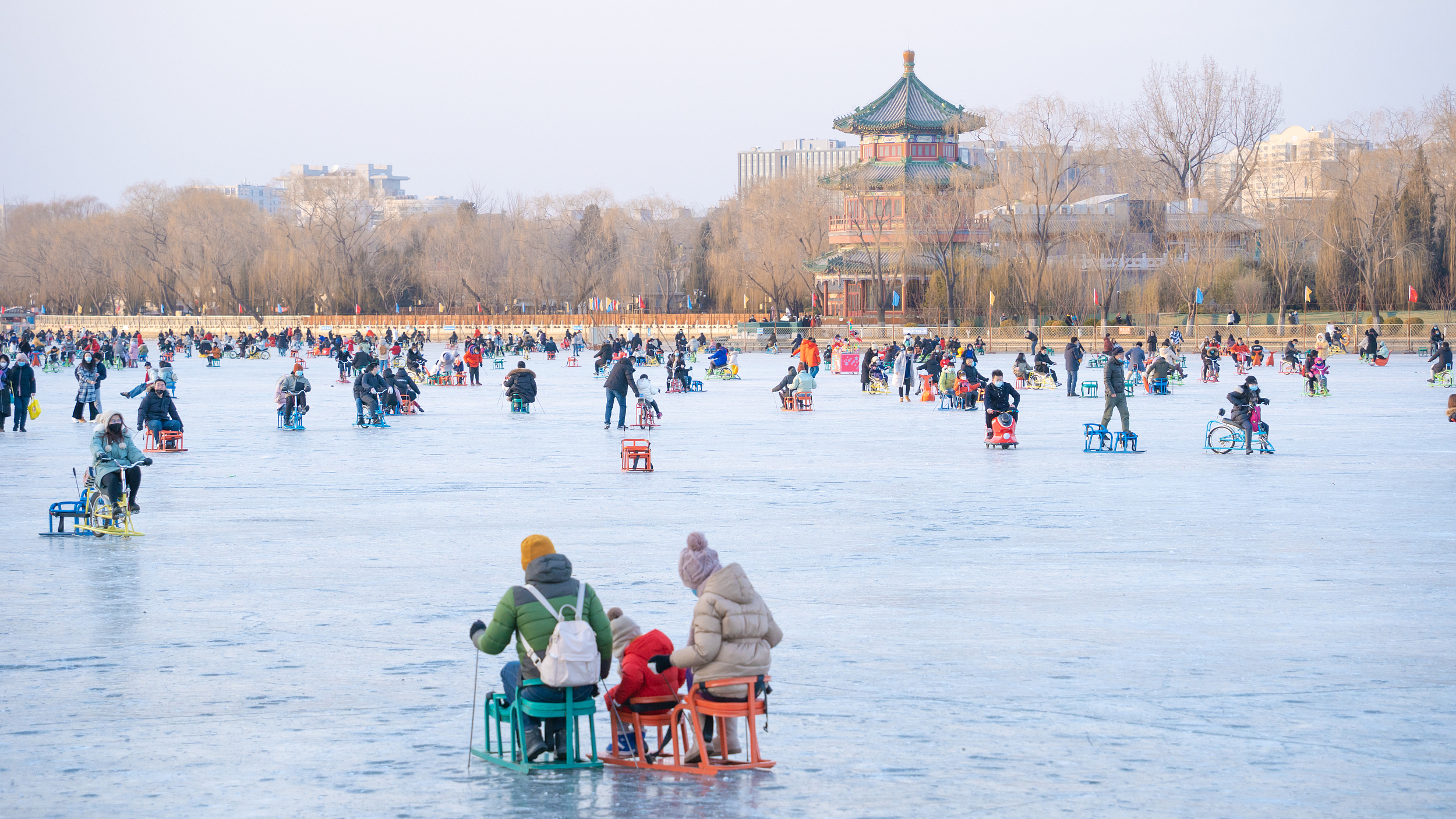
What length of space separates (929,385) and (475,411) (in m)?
8.65

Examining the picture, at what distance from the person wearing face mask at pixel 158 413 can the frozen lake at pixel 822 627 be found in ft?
3.87

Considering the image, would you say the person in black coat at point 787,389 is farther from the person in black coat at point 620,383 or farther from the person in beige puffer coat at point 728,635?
the person in beige puffer coat at point 728,635

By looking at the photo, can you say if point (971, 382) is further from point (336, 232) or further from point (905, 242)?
point (336, 232)

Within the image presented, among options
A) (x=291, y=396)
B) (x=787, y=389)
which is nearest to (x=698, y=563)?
(x=291, y=396)

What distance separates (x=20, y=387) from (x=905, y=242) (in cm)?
4849

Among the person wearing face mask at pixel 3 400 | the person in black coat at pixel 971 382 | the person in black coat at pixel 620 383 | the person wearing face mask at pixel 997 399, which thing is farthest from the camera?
the person in black coat at pixel 971 382

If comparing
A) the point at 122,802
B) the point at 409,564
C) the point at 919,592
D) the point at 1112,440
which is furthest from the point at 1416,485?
the point at 122,802

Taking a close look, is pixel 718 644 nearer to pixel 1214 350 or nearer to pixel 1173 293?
pixel 1214 350

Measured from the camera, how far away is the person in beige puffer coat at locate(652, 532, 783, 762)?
551 cm

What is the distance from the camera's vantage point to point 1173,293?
60.1 meters

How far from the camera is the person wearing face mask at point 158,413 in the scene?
18281 millimetres

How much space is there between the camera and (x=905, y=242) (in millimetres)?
65750

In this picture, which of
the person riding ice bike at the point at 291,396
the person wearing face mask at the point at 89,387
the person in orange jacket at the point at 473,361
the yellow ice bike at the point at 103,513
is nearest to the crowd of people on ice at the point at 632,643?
the yellow ice bike at the point at 103,513

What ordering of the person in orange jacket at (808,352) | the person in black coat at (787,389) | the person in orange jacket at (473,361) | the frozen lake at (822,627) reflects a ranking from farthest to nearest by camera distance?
1. the person in orange jacket at (473,361)
2. the person in orange jacket at (808,352)
3. the person in black coat at (787,389)
4. the frozen lake at (822,627)
